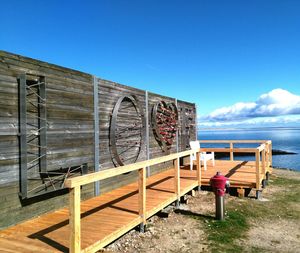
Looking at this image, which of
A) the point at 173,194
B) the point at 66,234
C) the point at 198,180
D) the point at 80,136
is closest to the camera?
the point at 66,234

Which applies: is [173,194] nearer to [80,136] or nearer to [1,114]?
[80,136]

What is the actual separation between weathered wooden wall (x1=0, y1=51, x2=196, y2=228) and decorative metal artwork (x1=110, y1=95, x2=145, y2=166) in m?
0.17

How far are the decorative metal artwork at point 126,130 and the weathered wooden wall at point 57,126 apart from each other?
0.17 metres

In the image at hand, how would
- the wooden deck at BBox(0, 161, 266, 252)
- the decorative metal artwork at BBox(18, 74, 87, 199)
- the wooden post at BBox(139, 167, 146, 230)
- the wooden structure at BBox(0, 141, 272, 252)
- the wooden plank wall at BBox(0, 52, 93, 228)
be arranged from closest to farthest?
1. the wooden structure at BBox(0, 141, 272, 252)
2. the wooden deck at BBox(0, 161, 266, 252)
3. the wooden plank wall at BBox(0, 52, 93, 228)
4. the decorative metal artwork at BBox(18, 74, 87, 199)
5. the wooden post at BBox(139, 167, 146, 230)

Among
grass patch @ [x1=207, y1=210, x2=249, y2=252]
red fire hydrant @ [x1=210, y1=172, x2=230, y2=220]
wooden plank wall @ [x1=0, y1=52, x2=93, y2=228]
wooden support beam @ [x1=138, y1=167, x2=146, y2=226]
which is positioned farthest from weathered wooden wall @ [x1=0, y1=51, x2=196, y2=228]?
grass patch @ [x1=207, y1=210, x2=249, y2=252]

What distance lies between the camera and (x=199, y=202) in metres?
8.14

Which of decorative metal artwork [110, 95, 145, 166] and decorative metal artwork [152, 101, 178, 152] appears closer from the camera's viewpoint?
decorative metal artwork [110, 95, 145, 166]

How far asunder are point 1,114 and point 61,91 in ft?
4.98

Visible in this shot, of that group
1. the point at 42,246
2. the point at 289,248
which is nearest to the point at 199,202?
the point at 289,248

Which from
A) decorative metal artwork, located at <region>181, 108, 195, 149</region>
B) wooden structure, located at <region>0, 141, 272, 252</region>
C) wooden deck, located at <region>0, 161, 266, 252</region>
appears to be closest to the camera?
wooden structure, located at <region>0, 141, 272, 252</region>

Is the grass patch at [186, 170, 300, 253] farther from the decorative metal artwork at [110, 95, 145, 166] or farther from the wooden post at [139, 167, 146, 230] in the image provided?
the decorative metal artwork at [110, 95, 145, 166]

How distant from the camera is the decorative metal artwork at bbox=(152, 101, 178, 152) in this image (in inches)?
418

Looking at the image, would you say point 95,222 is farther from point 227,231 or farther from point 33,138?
point 227,231

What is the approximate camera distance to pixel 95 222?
5219 millimetres
